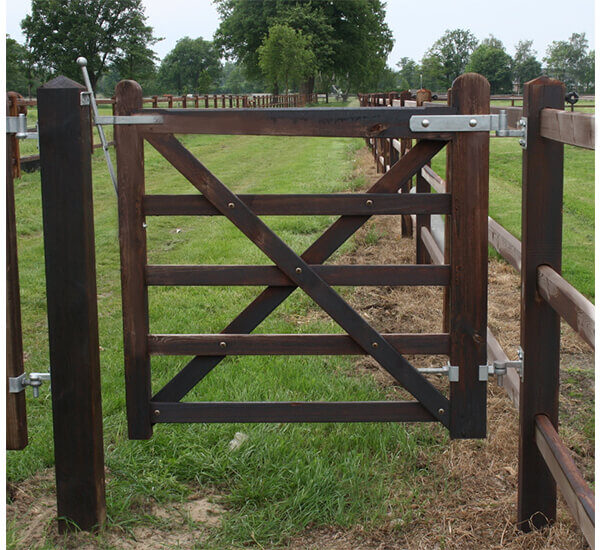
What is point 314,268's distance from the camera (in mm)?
3373

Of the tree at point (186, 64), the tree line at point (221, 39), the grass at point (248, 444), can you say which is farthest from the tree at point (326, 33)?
the grass at point (248, 444)

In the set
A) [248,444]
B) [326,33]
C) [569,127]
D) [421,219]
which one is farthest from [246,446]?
[326,33]

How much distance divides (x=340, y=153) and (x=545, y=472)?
1994 centimetres

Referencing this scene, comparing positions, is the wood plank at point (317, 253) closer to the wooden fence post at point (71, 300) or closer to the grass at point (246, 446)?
the wooden fence post at point (71, 300)

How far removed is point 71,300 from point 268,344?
80 centimetres

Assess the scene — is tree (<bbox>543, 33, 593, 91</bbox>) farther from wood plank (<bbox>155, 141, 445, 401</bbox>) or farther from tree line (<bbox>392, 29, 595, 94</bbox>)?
wood plank (<bbox>155, 141, 445, 401</bbox>)

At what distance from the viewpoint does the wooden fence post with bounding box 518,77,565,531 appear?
10.3 ft

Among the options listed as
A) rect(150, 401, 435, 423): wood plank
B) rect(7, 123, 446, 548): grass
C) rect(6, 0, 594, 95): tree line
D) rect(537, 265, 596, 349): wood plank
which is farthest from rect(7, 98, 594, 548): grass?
rect(6, 0, 594, 95): tree line

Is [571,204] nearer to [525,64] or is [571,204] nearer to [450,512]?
[450,512]

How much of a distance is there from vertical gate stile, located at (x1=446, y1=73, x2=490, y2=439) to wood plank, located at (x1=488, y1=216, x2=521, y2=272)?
1.04 meters

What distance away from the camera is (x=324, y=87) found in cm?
8306

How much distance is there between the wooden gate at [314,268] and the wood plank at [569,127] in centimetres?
28

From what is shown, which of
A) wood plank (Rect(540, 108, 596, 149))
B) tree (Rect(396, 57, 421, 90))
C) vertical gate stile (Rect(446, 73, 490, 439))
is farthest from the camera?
tree (Rect(396, 57, 421, 90))

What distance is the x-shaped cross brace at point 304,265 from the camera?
10.9 ft
